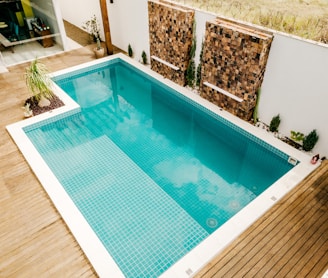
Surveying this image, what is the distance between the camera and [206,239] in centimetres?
403

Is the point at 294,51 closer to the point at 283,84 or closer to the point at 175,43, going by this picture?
the point at 283,84

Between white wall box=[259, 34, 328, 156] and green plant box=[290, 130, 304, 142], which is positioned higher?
white wall box=[259, 34, 328, 156]

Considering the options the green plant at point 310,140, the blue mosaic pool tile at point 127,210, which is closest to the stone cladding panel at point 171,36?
the blue mosaic pool tile at point 127,210

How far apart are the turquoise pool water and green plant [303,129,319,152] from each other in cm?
47

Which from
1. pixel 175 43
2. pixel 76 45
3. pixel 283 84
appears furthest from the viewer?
pixel 76 45

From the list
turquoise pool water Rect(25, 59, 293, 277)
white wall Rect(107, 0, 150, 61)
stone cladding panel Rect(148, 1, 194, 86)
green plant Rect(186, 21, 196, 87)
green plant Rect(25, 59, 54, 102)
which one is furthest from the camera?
white wall Rect(107, 0, 150, 61)

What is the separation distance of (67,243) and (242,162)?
367 centimetres

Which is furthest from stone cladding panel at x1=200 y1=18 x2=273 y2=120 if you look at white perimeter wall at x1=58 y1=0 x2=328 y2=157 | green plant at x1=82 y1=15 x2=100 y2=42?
green plant at x1=82 y1=15 x2=100 y2=42

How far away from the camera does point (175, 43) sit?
728 cm

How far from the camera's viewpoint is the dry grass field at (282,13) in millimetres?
5430

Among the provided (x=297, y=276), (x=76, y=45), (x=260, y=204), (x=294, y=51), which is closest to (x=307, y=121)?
(x=294, y=51)

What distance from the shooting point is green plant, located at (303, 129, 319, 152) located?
17.4 feet

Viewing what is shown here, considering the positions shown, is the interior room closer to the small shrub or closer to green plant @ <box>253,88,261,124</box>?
the small shrub

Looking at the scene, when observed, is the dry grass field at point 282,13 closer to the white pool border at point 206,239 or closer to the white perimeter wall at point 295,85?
the white perimeter wall at point 295,85
